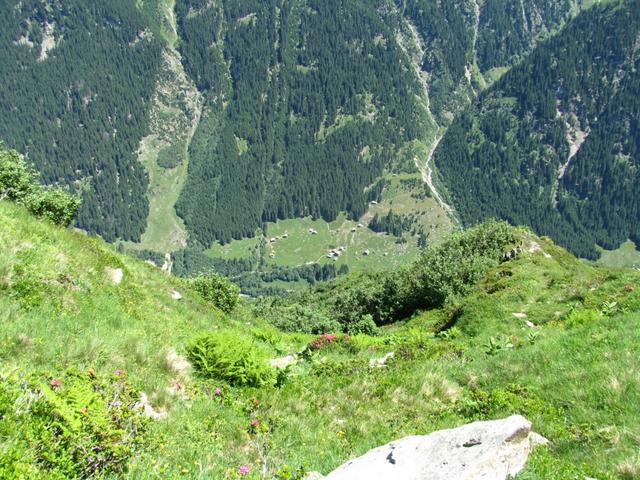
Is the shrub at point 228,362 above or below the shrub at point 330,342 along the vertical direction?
above

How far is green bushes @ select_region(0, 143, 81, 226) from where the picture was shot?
31078mm

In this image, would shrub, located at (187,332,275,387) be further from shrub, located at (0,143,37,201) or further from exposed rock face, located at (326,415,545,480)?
shrub, located at (0,143,37,201)

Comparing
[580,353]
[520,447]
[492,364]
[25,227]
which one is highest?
[25,227]

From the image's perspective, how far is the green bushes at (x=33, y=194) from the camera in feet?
102

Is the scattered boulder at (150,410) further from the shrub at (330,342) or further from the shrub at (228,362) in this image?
the shrub at (330,342)

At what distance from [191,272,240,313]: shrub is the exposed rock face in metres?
35.6

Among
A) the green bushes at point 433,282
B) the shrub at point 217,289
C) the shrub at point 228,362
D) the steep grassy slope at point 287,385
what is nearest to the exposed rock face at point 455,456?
the steep grassy slope at point 287,385

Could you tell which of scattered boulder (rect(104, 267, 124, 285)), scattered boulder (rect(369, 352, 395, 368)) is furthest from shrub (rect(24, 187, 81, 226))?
scattered boulder (rect(369, 352, 395, 368))

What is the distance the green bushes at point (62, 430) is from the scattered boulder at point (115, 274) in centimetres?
1105

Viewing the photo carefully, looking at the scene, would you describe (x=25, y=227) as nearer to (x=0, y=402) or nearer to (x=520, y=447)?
(x=0, y=402)

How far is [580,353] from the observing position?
43.1 ft

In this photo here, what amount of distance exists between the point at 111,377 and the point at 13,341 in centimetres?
225

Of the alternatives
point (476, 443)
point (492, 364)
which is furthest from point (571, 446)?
point (492, 364)

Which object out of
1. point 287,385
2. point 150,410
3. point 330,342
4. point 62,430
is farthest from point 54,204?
point 62,430
